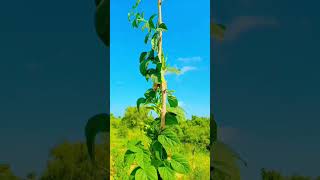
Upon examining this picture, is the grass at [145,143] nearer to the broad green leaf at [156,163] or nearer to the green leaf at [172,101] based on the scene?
the broad green leaf at [156,163]

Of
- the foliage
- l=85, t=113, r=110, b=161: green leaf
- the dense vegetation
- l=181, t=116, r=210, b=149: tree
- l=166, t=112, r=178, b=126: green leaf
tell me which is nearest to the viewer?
l=85, t=113, r=110, b=161: green leaf

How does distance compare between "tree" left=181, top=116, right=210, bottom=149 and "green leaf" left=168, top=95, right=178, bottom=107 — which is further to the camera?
"tree" left=181, top=116, right=210, bottom=149

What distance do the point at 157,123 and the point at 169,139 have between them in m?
0.15

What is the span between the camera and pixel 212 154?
6.56 ft

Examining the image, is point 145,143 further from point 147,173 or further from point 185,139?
point 147,173

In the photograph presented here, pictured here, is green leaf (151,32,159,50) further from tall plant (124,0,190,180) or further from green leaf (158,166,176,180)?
green leaf (158,166,176,180)

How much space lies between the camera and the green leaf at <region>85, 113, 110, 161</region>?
1.92 metres

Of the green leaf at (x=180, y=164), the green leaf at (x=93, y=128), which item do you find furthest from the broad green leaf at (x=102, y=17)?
the green leaf at (x=180, y=164)

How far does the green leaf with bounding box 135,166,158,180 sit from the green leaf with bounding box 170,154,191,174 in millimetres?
101

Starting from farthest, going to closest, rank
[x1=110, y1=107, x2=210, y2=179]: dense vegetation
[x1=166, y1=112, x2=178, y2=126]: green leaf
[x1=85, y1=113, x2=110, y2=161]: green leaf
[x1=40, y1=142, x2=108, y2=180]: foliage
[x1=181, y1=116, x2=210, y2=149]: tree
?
[x1=181, y1=116, x2=210, y2=149]: tree
[x1=110, y1=107, x2=210, y2=179]: dense vegetation
[x1=40, y1=142, x2=108, y2=180]: foliage
[x1=166, y1=112, x2=178, y2=126]: green leaf
[x1=85, y1=113, x2=110, y2=161]: green leaf

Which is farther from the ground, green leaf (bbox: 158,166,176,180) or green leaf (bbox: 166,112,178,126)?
green leaf (bbox: 166,112,178,126)

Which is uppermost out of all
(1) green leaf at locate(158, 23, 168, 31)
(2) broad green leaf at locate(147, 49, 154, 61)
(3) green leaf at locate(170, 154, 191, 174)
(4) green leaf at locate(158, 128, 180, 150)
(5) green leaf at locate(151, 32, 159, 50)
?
(1) green leaf at locate(158, 23, 168, 31)

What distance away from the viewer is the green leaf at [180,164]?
7.07 ft

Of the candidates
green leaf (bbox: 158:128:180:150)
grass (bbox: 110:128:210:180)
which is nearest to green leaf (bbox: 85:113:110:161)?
green leaf (bbox: 158:128:180:150)
